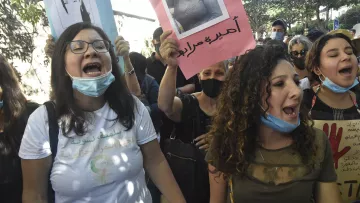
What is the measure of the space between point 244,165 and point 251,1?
3473 centimetres

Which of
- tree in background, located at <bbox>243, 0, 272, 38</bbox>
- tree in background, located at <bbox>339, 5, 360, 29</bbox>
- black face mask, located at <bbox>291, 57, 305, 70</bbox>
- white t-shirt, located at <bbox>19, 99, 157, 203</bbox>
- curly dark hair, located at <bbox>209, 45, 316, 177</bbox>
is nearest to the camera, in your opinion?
white t-shirt, located at <bbox>19, 99, 157, 203</bbox>

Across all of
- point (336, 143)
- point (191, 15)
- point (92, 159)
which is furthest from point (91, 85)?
point (336, 143)

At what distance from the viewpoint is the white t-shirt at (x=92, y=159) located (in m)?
1.78

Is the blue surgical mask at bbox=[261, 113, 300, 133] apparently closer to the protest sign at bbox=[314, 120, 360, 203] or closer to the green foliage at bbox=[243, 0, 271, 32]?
the protest sign at bbox=[314, 120, 360, 203]

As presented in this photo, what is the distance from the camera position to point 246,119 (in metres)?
1.94

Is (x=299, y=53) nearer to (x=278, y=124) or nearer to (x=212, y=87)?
(x=212, y=87)

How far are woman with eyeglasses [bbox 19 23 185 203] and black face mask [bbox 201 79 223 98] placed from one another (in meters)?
0.69

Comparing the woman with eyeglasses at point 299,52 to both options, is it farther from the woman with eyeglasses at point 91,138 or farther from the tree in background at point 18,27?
the tree in background at point 18,27

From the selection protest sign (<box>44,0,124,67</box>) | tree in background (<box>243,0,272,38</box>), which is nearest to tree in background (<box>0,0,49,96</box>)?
protest sign (<box>44,0,124,67</box>)

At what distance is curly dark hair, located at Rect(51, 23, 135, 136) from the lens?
1852 millimetres

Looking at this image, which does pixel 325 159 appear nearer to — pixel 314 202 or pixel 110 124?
pixel 314 202

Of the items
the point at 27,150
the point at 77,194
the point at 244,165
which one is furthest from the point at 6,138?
the point at 244,165

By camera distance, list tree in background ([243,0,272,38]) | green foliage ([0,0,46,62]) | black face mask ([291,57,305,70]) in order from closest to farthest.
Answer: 1. black face mask ([291,57,305,70])
2. green foliage ([0,0,46,62])
3. tree in background ([243,0,272,38])

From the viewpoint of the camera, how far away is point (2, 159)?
2.15 metres
